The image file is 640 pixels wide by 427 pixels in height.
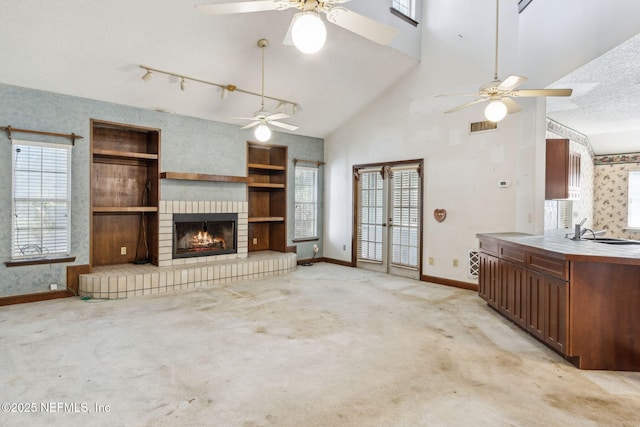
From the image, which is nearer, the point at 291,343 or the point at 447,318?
the point at 291,343

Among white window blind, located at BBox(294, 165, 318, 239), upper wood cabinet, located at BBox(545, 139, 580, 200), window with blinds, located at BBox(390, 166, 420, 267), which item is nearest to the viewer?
upper wood cabinet, located at BBox(545, 139, 580, 200)

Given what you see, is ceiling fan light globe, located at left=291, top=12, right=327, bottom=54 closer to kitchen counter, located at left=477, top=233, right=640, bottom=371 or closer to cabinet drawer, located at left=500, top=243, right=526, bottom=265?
kitchen counter, located at left=477, top=233, right=640, bottom=371

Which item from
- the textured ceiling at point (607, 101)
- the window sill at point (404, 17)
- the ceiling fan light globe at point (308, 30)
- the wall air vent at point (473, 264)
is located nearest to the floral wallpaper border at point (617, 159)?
the textured ceiling at point (607, 101)

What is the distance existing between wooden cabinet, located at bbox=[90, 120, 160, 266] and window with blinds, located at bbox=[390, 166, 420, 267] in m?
4.00

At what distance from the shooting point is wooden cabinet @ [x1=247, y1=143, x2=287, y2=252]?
7043 millimetres

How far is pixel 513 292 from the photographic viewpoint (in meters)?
3.68

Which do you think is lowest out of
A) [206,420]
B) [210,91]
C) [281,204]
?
[206,420]

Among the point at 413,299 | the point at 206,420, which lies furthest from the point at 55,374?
the point at 413,299

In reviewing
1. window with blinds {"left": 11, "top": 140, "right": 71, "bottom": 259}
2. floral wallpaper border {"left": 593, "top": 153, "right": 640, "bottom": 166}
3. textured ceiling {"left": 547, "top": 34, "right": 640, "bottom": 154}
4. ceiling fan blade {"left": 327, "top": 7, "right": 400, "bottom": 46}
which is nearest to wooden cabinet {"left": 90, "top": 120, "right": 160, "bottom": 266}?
window with blinds {"left": 11, "top": 140, "right": 71, "bottom": 259}

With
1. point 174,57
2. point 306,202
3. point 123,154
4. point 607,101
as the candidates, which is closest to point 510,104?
point 607,101

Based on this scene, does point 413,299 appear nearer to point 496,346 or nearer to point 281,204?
point 496,346

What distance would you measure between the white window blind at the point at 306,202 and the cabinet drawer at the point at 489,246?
3727mm

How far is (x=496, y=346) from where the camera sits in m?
3.24

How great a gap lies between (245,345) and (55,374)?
56.0 inches
